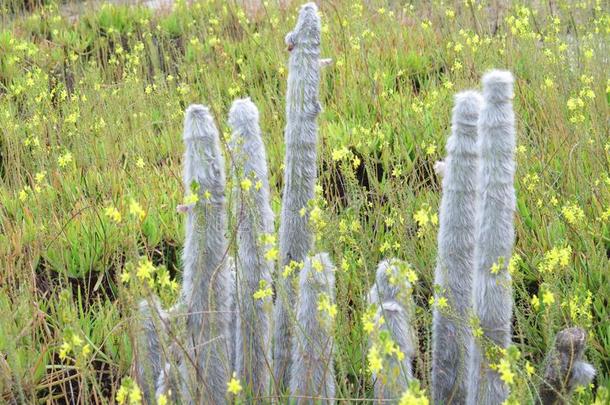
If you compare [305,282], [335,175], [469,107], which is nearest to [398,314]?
[305,282]

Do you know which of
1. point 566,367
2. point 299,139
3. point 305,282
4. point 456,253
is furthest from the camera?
point 299,139

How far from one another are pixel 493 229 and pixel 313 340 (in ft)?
1.56

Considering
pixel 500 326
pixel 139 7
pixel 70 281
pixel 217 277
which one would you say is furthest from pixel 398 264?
pixel 139 7

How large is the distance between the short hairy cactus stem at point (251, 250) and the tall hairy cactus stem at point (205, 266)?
9 cm

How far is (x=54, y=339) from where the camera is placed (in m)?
2.62

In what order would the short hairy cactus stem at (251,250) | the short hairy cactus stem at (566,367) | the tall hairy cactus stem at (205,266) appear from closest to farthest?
1. the short hairy cactus stem at (566,367)
2. the tall hairy cactus stem at (205,266)
3. the short hairy cactus stem at (251,250)

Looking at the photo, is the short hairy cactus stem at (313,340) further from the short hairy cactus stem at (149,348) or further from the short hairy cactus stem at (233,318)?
the short hairy cactus stem at (149,348)

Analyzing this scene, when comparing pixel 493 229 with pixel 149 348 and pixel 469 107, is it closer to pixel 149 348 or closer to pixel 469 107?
pixel 469 107

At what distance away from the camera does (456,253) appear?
186 cm

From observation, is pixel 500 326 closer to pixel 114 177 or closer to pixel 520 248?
pixel 520 248

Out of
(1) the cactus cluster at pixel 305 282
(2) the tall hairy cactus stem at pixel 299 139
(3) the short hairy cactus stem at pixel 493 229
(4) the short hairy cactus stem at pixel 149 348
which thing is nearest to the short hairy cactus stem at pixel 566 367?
(1) the cactus cluster at pixel 305 282

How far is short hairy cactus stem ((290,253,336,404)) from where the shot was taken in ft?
5.65

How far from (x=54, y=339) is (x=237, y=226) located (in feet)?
3.76

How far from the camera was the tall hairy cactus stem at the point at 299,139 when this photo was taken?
1974mm
